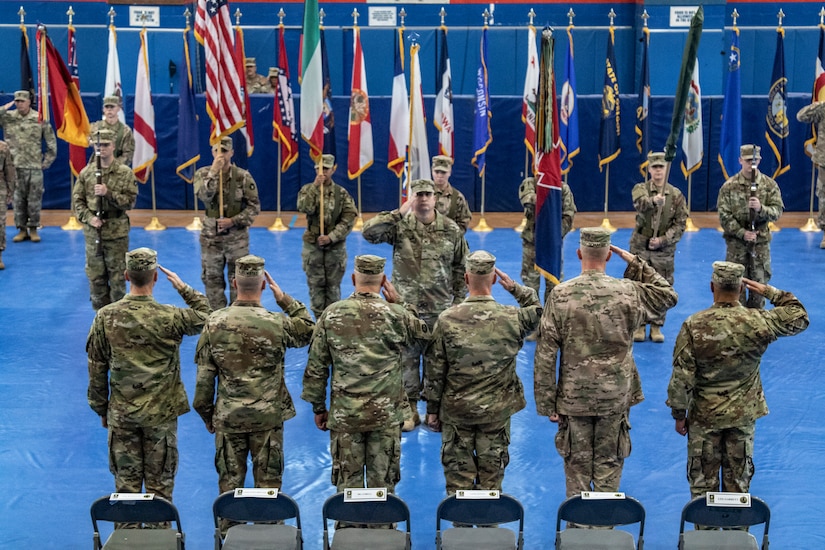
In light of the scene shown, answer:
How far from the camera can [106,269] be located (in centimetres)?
1179

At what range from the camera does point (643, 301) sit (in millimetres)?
7016

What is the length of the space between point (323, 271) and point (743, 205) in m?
4.56

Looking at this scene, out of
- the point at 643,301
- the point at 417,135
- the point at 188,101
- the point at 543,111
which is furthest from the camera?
the point at 188,101

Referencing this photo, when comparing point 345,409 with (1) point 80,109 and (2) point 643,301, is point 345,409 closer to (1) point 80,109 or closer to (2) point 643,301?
(2) point 643,301

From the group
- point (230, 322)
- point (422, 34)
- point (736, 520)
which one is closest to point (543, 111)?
point (230, 322)

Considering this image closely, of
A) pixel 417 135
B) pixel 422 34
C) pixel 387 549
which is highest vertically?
pixel 422 34

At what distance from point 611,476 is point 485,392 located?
990 millimetres

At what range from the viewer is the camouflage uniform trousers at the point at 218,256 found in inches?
443

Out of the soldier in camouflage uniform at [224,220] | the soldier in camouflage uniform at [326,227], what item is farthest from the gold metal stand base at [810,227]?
the soldier in camouflage uniform at [224,220]

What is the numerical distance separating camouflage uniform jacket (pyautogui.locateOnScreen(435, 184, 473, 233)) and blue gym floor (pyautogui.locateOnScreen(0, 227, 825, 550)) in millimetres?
1624

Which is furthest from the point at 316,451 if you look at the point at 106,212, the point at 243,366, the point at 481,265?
the point at 106,212

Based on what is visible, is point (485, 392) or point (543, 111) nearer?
point (485, 392)

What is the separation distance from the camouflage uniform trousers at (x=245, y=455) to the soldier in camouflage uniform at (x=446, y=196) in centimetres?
403

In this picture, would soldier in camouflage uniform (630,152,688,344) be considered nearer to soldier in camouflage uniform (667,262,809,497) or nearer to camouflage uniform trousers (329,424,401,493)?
soldier in camouflage uniform (667,262,809,497)
